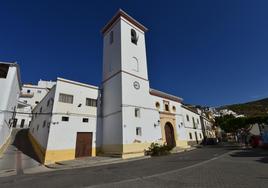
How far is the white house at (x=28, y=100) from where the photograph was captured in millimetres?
37812

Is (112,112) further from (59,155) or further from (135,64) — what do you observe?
(135,64)

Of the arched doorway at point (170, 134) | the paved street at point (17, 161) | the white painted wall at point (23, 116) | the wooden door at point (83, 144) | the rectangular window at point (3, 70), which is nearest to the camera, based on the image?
the paved street at point (17, 161)

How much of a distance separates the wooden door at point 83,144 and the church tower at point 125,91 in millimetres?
1651

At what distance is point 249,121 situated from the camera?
33531 millimetres

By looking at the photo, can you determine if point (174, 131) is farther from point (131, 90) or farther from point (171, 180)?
point (171, 180)

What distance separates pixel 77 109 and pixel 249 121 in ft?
115

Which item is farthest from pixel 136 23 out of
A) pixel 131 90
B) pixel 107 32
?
pixel 131 90

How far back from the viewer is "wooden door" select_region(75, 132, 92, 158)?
16.4 m

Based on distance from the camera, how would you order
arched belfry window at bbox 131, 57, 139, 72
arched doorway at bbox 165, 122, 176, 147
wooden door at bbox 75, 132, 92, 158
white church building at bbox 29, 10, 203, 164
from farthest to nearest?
arched doorway at bbox 165, 122, 176, 147, arched belfry window at bbox 131, 57, 139, 72, wooden door at bbox 75, 132, 92, 158, white church building at bbox 29, 10, 203, 164

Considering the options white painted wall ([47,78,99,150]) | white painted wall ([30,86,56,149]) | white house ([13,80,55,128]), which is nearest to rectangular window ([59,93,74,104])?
white painted wall ([47,78,99,150])

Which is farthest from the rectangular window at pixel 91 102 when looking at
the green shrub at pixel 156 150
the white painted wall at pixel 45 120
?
the green shrub at pixel 156 150

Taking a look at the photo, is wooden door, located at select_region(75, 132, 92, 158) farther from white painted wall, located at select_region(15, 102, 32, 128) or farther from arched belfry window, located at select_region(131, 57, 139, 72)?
white painted wall, located at select_region(15, 102, 32, 128)

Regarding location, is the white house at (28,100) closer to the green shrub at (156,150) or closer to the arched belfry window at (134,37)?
the arched belfry window at (134,37)

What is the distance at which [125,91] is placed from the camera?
17875 mm
